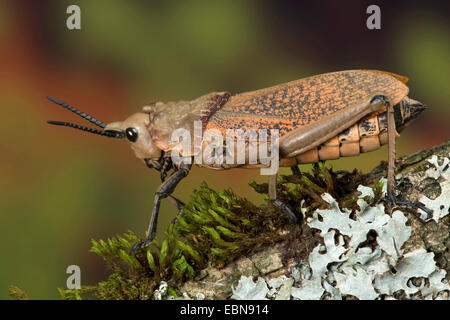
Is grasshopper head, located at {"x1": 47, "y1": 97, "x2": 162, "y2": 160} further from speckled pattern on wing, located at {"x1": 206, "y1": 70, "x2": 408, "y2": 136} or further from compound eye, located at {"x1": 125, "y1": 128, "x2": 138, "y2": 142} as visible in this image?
speckled pattern on wing, located at {"x1": 206, "y1": 70, "x2": 408, "y2": 136}

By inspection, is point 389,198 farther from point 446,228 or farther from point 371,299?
point 371,299

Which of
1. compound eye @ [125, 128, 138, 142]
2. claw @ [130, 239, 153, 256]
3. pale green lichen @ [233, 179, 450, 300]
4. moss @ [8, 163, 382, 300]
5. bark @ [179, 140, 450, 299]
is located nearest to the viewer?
pale green lichen @ [233, 179, 450, 300]

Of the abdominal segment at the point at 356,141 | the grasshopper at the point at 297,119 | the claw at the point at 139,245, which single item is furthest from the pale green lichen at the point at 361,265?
the claw at the point at 139,245

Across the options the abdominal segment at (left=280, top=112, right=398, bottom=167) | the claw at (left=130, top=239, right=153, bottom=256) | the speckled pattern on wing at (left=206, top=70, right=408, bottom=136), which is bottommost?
the claw at (left=130, top=239, right=153, bottom=256)

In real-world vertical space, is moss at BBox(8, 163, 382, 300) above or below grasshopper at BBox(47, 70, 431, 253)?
below

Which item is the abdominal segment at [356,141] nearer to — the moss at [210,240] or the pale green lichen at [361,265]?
the moss at [210,240]

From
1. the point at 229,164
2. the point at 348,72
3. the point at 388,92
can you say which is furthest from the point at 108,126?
the point at 388,92

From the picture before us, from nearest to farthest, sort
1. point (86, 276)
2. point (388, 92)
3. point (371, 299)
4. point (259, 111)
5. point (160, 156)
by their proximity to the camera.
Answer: point (371, 299)
point (388, 92)
point (259, 111)
point (160, 156)
point (86, 276)

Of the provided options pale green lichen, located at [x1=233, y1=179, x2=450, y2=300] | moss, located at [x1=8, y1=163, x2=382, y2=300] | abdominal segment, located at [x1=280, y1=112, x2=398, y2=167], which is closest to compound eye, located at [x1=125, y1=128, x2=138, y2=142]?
moss, located at [x1=8, y1=163, x2=382, y2=300]
